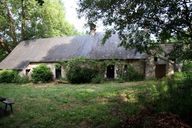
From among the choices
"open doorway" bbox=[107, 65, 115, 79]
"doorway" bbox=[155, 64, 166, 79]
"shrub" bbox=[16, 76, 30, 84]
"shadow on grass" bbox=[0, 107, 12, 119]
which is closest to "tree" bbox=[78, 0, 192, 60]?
"shadow on grass" bbox=[0, 107, 12, 119]

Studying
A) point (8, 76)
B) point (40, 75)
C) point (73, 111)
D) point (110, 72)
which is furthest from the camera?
point (8, 76)

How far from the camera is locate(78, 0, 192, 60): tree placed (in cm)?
1378

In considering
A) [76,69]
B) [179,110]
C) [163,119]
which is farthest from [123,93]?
[76,69]

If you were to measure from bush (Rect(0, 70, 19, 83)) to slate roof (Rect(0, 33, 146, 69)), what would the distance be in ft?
5.02

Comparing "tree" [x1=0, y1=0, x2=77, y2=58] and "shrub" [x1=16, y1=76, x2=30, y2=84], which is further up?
"tree" [x1=0, y1=0, x2=77, y2=58]

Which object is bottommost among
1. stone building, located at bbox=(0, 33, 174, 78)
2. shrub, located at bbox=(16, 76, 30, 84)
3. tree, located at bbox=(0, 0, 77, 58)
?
shrub, located at bbox=(16, 76, 30, 84)

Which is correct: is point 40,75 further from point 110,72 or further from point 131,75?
point 131,75

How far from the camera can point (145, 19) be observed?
14.8 meters

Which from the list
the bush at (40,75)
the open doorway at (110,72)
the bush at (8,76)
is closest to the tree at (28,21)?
the bush at (8,76)

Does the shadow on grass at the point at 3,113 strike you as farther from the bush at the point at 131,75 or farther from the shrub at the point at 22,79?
the shrub at the point at 22,79

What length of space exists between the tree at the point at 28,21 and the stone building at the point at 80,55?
628cm

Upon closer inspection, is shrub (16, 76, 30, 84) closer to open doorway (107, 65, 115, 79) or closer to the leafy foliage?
the leafy foliage

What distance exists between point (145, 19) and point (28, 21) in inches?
1338

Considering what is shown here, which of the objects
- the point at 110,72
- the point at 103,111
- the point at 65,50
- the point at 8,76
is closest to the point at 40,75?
the point at 8,76
